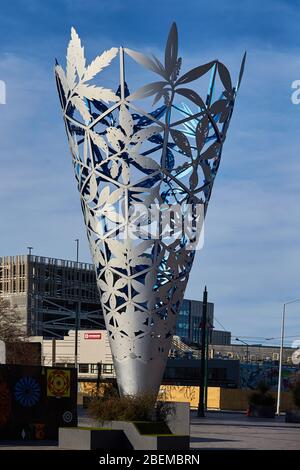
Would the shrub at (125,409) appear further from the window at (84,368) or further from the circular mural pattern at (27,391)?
the window at (84,368)

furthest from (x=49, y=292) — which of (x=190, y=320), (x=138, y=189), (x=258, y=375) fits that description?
(x=138, y=189)

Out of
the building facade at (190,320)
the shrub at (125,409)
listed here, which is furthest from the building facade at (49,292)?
the shrub at (125,409)

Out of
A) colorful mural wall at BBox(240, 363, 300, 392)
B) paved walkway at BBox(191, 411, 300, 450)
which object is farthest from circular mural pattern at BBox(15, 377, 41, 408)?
colorful mural wall at BBox(240, 363, 300, 392)

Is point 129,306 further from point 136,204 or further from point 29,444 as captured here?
point 29,444

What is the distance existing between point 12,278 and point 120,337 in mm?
84219

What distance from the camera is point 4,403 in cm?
3047

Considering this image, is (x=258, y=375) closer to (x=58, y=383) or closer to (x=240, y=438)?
(x=240, y=438)

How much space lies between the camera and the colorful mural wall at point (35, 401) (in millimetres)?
30578

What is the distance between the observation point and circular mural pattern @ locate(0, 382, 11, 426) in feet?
99.6

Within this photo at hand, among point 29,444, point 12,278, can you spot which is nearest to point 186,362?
point 12,278

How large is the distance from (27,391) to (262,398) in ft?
98.1

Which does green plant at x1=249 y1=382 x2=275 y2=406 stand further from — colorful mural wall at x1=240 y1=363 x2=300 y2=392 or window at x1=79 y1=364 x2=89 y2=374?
colorful mural wall at x1=240 y1=363 x2=300 y2=392

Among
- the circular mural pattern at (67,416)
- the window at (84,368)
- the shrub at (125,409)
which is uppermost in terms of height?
the shrub at (125,409)

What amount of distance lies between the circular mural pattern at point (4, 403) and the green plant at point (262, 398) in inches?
1165
